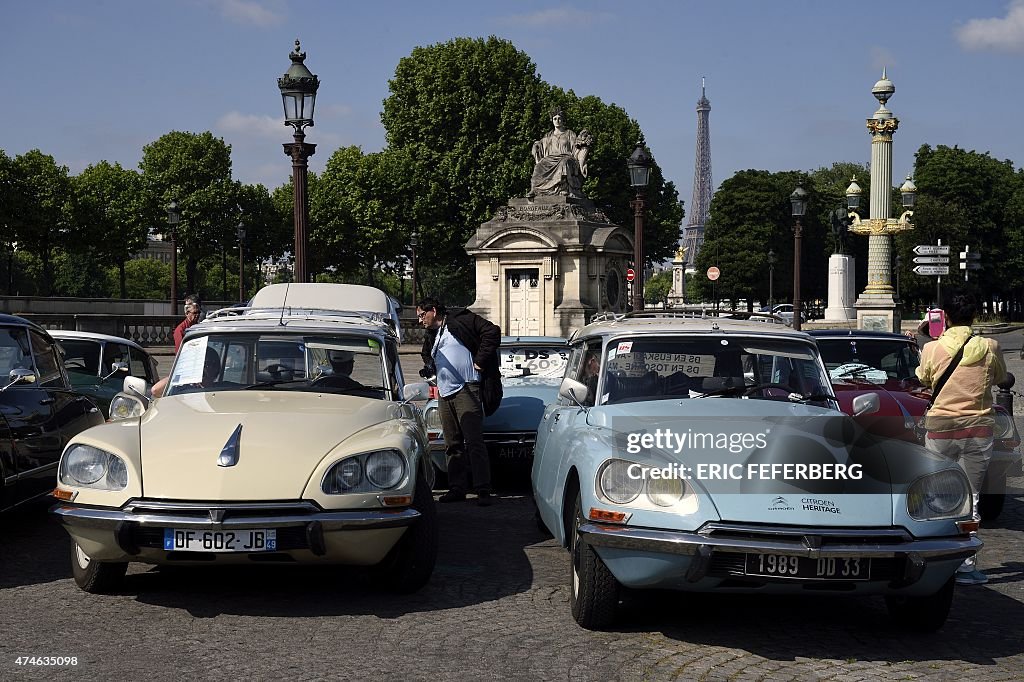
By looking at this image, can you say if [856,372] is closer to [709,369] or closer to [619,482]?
[709,369]

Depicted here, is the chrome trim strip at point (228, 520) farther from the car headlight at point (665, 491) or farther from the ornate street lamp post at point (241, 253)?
the ornate street lamp post at point (241, 253)

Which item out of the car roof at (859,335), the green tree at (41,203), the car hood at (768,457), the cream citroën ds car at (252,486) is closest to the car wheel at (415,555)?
the cream citroën ds car at (252,486)

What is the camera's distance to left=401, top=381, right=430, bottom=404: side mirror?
788 cm

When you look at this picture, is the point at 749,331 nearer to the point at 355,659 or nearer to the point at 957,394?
the point at 957,394

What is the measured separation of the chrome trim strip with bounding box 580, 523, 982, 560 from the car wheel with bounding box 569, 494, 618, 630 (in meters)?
0.21

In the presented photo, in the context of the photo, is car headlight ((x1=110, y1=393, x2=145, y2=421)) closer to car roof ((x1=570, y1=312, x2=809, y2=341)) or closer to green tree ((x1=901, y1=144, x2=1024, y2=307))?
car roof ((x1=570, y1=312, x2=809, y2=341))

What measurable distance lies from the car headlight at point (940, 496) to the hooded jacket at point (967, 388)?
167 cm

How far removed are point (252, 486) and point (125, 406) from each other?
2.62m

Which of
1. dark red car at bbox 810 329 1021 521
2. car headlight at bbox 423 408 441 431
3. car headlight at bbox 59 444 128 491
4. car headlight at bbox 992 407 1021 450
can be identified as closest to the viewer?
car headlight at bbox 59 444 128 491

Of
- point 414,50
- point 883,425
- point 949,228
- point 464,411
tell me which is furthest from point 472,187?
point 883,425

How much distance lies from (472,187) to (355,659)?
5472 centimetres

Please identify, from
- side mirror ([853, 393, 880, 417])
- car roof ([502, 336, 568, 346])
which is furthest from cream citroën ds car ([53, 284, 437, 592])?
car roof ([502, 336, 568, 346])

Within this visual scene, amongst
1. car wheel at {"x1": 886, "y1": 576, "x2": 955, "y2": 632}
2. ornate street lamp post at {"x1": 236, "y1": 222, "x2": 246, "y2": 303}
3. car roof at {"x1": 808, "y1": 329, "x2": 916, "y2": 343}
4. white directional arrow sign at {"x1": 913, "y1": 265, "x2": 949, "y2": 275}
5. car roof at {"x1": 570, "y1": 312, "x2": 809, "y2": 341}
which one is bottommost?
car wheel at {"x1": 886, "y1": 576, "x2": 955, "y2": 632}

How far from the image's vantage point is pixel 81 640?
5.72 meters
